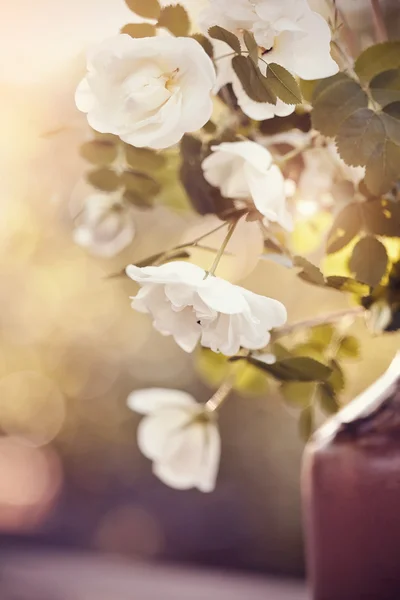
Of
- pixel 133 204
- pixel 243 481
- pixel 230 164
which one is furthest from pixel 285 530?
pixel 230 164

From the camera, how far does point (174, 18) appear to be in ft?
1.52

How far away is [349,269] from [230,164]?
126 mm

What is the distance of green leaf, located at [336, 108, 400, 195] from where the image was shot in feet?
1.36

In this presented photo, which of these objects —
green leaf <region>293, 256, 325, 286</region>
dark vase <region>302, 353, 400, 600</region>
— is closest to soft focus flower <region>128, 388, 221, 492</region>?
dark vase <region>302, 353, 400, 600</region>

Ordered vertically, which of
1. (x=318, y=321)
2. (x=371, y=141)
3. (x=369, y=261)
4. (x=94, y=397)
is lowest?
(x=94, y=397)

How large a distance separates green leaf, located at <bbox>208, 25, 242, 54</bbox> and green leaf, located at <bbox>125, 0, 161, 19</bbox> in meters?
0.09

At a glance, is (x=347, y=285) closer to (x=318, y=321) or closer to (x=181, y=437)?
(x=318, y=321)

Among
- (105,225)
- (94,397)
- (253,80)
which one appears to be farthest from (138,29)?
(94,397)

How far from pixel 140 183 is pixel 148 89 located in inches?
9.2

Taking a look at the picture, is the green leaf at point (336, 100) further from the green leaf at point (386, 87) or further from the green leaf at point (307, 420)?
the green leaf at point (307, 420)

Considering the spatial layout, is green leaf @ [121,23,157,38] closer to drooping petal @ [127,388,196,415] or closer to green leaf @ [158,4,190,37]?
green leaf @ [158,4,190,37]

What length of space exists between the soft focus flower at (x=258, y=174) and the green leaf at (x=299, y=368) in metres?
0.10

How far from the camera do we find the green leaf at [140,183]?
61 centimetres

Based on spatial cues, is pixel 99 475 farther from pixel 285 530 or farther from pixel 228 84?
pixel 228 84
